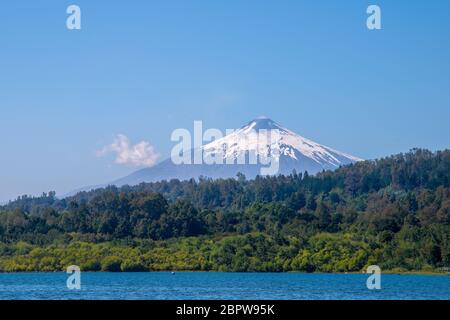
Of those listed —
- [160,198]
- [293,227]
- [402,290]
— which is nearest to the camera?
[402,290]

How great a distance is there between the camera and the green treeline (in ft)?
224

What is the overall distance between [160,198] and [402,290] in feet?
170

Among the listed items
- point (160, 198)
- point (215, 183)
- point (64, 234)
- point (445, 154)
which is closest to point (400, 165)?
point (445, 154)

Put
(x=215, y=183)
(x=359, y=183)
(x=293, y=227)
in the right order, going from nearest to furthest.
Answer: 1. (x=293, y=227)
2. (x=359, y=183)
3. (x=215, y=183)

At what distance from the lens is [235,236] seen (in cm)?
7694

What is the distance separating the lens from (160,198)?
9344 centimetres

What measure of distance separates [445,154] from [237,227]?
169 feet

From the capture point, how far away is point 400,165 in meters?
126

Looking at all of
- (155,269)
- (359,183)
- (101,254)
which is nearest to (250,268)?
(155,269)

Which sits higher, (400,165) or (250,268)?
(400,165)

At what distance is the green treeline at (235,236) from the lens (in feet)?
224

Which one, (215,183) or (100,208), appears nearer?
(100,208)
